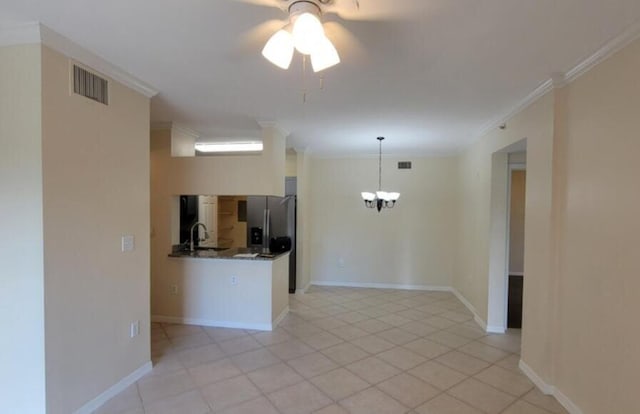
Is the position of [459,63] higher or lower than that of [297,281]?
higher

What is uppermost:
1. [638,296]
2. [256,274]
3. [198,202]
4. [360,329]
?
[198,202]

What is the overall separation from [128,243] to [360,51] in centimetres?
246

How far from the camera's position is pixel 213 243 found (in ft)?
20.1

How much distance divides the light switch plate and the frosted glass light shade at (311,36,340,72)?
221 cm

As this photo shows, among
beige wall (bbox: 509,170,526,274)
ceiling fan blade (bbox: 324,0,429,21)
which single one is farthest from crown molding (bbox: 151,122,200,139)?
beige wall (bbox: 509,170,526,274)

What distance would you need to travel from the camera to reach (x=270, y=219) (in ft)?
19.2

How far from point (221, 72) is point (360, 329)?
3.40 m

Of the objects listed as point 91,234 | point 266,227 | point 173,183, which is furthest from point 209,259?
point 91,234

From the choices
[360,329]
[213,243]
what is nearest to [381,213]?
[360,329]

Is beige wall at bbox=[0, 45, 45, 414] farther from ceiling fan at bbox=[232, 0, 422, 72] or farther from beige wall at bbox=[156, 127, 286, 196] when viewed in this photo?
beige wall at bbox=[156, 127, 286, 196]

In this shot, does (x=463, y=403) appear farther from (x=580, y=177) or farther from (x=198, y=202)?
(x=198, y=202)

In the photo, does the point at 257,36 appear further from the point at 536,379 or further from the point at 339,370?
the point at 536,379

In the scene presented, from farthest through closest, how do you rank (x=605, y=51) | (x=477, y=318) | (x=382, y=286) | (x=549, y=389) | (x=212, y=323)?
(x=382, y=286) < (x=477, y=318) < (x=212, y=323) < (x=549, y=389) < (x=605, y=51)

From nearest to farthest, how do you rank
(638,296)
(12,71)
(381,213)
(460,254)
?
(638,296) → (12,71) → (460,254) → (381,213)
